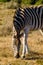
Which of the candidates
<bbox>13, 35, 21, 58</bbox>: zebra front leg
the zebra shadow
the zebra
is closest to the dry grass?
the zebra shadow

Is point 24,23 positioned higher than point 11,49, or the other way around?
point 24,23

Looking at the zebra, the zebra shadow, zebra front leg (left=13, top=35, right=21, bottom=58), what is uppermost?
the zebra

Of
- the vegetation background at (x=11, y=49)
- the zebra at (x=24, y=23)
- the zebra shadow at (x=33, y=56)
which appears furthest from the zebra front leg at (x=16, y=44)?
the zebra shadow at (x=33, y=56)

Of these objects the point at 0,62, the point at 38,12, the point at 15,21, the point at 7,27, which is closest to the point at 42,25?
the point at 38,12

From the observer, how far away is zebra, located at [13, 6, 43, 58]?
443 inches

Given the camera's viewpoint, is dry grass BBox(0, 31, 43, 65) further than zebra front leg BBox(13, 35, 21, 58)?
No

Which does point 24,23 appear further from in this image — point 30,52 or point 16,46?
point 30,52

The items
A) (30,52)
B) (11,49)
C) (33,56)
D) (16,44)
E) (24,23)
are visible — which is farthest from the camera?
(11,49)

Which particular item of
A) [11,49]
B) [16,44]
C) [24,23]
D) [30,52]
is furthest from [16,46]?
[11,49]

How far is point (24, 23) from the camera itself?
37.7 feet

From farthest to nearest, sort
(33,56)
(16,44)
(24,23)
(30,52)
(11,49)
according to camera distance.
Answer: (11,49) → (30,52) → (33,56) → (24,23) → (16,44)

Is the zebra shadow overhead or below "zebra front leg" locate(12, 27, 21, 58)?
below

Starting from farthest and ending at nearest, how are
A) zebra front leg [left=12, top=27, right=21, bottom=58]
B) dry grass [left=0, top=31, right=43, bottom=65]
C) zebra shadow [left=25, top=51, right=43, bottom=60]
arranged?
1. zebra shadow [left=25, top=51, right=43, bottom=60]
2. zebra front leg [left=12, top=27, right=21, bottom=58]
3. dry grass [left=0, top=31, right=43, bottom=65]

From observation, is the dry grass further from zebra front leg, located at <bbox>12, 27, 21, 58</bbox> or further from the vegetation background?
zebra front leg, located at <bbox>12, 27, 21, 58</bbox>
